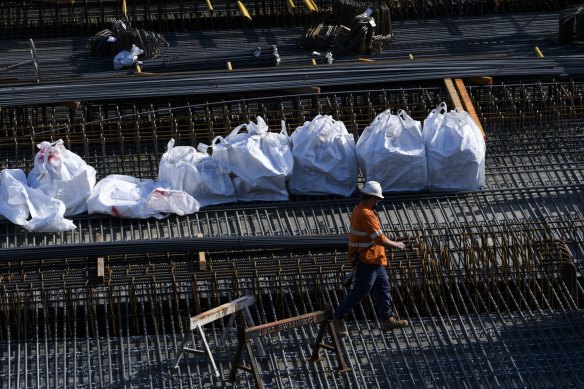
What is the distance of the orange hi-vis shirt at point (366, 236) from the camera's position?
40.4 ft

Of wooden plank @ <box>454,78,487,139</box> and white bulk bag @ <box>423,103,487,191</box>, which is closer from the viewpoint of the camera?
white bulk bag @ <box>423,103,487,191</box>

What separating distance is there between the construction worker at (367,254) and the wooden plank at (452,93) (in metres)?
4.79

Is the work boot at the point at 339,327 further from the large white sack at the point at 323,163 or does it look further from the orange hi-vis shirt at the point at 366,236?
the large white sack at the point at 323,163

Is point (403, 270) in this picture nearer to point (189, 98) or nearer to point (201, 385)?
point (201, 385)

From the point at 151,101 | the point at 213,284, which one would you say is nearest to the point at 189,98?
the point at 151,101

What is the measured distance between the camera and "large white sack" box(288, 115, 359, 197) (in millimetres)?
15586

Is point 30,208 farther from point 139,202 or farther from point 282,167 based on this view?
point 282,167

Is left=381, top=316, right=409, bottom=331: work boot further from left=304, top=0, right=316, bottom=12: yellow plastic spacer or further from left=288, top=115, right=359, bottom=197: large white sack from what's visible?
left=304, top=0, right=316, bottom=12: yellow plastic spacer

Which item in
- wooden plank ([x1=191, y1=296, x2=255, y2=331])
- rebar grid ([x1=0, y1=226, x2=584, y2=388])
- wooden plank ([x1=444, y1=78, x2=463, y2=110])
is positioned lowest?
rebar grid ([x1=0, y1=226, x2=584, y2=388])

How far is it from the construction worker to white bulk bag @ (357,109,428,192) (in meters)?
2.95

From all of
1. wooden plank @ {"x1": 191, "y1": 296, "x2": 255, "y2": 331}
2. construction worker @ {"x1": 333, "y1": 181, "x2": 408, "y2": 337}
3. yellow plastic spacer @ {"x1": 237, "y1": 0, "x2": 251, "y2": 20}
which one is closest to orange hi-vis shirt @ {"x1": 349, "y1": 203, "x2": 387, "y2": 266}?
construction worker @ {"x1": 333, "y1": 181, "x2": 408, "y2": 337}

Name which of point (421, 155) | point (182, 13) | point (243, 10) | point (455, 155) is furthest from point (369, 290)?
point (182, 13)

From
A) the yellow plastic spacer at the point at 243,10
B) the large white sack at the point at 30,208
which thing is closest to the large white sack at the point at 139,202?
the large white sack at the point at 30,208

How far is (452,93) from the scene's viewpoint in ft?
57.4
